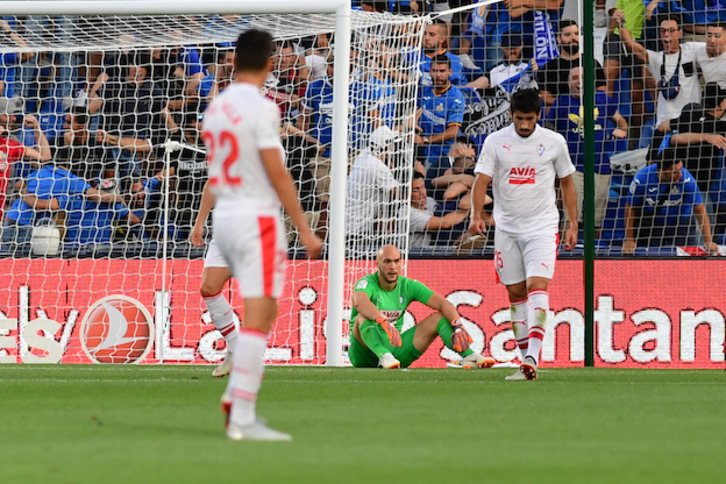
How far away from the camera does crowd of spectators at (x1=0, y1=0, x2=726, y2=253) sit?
1201 centimetres

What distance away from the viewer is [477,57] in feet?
43.1

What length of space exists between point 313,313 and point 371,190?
1.37 meters

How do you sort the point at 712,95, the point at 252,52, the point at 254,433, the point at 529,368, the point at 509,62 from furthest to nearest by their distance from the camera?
the point at 509,62, the point at 712,95, the point at 529,368, the point at 252,52, the point at 254,433

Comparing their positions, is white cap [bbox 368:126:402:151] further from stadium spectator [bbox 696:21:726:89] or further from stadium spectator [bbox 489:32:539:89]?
stadium spectator [bbox 696:21:726:89]

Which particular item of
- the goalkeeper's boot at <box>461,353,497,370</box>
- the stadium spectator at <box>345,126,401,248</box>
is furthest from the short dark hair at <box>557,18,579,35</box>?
the goalkeeper's boot at <box>461,353,497,370</box>

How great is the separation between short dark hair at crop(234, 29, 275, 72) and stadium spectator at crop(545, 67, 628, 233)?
7782 mm

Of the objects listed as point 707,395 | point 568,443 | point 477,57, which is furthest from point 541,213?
point 477,57

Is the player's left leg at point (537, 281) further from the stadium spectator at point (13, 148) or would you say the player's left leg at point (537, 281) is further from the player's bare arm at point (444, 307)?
the stadium spectator at point (13, 148)

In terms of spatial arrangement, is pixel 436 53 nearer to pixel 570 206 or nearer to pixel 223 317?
pixel 570 206

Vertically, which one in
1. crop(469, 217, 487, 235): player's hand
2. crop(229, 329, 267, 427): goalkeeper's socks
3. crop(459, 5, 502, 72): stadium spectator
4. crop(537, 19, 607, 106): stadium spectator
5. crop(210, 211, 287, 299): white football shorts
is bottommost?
crop(229, 329, 267, 427): goalkeeper's socks

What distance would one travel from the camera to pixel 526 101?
812cm

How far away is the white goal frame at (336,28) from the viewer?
33.3 feet

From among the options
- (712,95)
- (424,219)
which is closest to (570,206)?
(424,219)

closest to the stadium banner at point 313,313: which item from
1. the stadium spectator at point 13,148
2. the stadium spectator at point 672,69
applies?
the stadium spectator at point 13,148
